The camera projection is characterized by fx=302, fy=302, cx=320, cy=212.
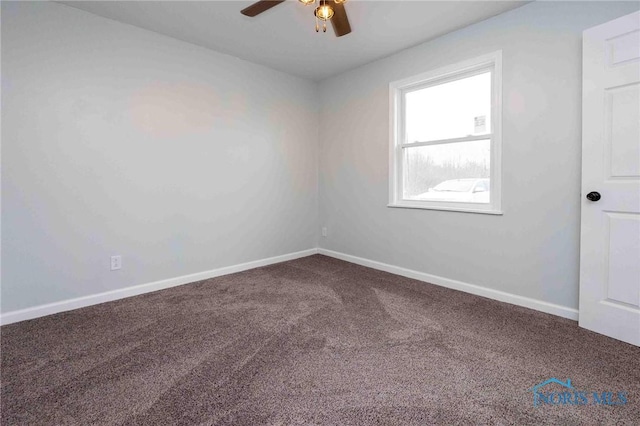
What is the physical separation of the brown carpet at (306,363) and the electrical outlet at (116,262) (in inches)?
13.7

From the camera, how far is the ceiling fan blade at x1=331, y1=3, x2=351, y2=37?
2035 mm

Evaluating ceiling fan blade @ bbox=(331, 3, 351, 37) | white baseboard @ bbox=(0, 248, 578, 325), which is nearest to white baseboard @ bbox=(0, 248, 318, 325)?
white baseboard @ bbox=(0, 248, 578, 325)

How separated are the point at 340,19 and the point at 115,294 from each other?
10.1 ft

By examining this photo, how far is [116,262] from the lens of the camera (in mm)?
2873

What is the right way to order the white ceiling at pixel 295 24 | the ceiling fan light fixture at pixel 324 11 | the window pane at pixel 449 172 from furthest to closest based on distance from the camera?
the window pane at pixel 449 172 < the white ceiling at pixel 295 24 < the ceiling fan light fixture at pixel 324 11

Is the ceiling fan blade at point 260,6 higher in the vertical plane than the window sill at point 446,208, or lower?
higher

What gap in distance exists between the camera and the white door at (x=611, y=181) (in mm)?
2002

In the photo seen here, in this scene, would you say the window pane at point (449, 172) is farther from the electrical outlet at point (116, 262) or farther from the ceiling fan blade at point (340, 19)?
the electrical outlet at point (116, 262)

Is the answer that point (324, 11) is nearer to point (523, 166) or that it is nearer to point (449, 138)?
point (449, 138)

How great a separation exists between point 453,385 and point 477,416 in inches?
8.5

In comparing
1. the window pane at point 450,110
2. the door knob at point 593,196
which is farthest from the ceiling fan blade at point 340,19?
the door knob at point 593,196

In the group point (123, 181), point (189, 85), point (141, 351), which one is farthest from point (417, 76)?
point (141, 351)

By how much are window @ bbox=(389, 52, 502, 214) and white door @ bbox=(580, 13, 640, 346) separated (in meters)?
0.66

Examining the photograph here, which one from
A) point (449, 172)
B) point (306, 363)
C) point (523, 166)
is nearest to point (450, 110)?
point (449, 172)
